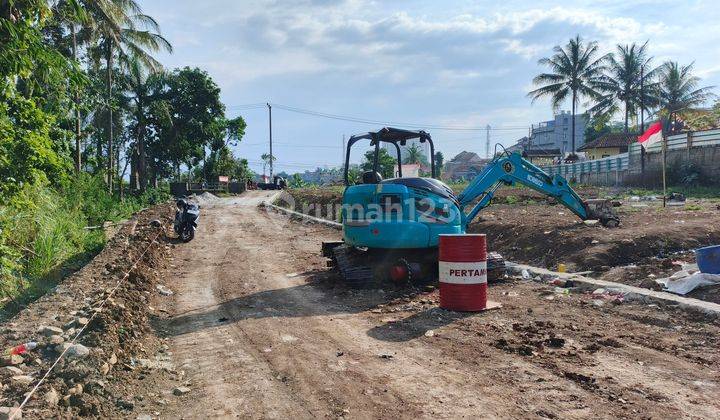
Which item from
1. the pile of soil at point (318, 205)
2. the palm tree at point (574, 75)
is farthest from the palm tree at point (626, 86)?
the pile of soil at point (318, 205)

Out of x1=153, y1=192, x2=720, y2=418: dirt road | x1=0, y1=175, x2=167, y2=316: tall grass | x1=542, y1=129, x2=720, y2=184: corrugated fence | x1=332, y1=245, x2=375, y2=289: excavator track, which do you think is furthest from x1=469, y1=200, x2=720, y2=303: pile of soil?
x1=542, y1=129, x2=720, y2=184: corrugated fence

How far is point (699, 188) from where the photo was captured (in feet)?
79.7

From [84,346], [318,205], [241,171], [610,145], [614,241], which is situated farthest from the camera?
[241,171]

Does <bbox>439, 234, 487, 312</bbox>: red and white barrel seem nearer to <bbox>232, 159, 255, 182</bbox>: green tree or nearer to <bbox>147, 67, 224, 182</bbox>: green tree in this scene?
<bbox>147, 67, 224, 182</bbox>: green tree

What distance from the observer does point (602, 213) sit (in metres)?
12.6

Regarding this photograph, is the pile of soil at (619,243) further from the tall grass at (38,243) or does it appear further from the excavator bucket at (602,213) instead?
the tall grass at (38,243)

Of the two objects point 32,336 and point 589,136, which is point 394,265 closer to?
A: point 32,336

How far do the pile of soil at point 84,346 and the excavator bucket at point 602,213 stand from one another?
31.5ft

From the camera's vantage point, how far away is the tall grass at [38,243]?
8.40 m

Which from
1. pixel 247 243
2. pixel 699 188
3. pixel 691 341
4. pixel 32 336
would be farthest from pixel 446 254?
pixel 699 188

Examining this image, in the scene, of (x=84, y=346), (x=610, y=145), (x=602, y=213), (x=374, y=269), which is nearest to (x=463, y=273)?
(x=374, y=269)

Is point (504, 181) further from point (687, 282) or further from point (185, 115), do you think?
point (185, 115)

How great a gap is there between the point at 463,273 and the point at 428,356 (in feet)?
6.52

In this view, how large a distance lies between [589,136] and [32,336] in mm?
70905
